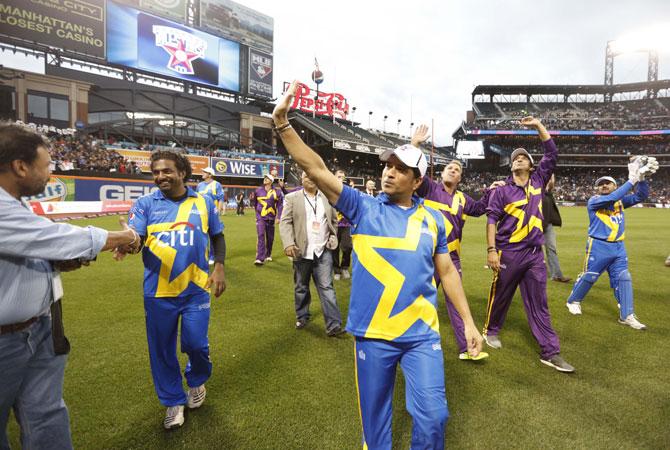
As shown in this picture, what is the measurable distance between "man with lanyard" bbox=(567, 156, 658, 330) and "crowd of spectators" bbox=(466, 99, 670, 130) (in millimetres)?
59170

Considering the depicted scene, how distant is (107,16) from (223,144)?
1510 centimetres

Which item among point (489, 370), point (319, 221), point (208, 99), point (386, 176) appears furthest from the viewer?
point (208, 99)

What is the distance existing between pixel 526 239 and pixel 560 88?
245 feet

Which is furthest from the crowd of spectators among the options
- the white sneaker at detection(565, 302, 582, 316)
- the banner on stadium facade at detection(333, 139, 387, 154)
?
the white sneaker at detection(565, 302, 582, 316)

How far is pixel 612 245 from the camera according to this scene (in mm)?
5754

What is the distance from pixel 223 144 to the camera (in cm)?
4119

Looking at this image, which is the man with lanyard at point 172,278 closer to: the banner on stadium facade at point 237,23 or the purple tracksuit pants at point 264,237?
Answer: the purple tracksuit pants at point 264,237

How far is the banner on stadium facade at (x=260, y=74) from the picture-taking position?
4356 cm

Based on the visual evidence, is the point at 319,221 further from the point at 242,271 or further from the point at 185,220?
the point at 242,271

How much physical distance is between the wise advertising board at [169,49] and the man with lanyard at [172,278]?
38.7 m

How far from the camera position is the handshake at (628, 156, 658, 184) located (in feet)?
16.5

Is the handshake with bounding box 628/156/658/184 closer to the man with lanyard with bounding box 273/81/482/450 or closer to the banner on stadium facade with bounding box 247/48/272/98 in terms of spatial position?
the man with lanyard with bounding box 273/81/482/450

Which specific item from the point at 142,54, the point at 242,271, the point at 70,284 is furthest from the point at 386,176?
the point at 142,54

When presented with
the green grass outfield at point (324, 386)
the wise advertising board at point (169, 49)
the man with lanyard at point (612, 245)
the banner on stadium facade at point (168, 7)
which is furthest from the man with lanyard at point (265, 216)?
the banner on stadium facade at point (168, 7)
